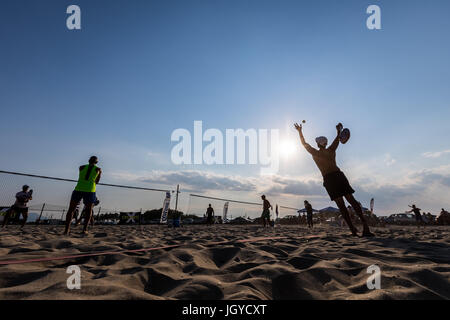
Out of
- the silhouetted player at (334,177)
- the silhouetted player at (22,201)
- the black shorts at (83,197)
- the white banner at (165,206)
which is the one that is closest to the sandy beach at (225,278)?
the silhouetted player at (334,177)

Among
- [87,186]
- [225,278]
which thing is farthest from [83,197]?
[225,278]

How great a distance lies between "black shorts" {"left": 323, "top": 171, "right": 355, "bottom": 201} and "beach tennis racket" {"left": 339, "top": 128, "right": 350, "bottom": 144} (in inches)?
26.0

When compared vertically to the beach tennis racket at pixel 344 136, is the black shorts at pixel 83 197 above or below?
below

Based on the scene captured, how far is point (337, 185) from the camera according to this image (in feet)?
14.9

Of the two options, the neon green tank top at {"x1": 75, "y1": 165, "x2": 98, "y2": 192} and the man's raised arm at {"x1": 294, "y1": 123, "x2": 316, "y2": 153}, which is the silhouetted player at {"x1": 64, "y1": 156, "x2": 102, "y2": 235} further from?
the man's raised arm at {"x1": 294, "y1": 123, "x2": 316, "y2": 153}

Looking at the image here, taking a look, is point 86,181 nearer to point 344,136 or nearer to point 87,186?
point 87,186

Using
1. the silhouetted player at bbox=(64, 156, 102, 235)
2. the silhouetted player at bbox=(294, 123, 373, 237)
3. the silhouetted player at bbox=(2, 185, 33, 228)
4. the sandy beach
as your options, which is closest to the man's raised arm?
the silhouetted player at bbox=(294, 123, 373, 237)

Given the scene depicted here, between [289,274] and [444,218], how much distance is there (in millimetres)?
22179

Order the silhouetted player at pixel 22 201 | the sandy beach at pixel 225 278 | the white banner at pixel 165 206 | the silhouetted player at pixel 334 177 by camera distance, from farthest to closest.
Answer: the white banner at pixel 165 206 < the silhouetted player at pixel 22 201 < the silhouetted player at pixel 334 177 < the sandy beach at pixel 225 278

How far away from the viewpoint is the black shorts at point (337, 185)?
4.47 m

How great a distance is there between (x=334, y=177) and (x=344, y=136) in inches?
34.9

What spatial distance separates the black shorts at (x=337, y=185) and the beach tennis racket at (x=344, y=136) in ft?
2.17

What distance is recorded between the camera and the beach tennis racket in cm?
473

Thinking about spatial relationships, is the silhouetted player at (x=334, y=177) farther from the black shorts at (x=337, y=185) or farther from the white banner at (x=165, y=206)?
the white banner at (x=165, y=206)
